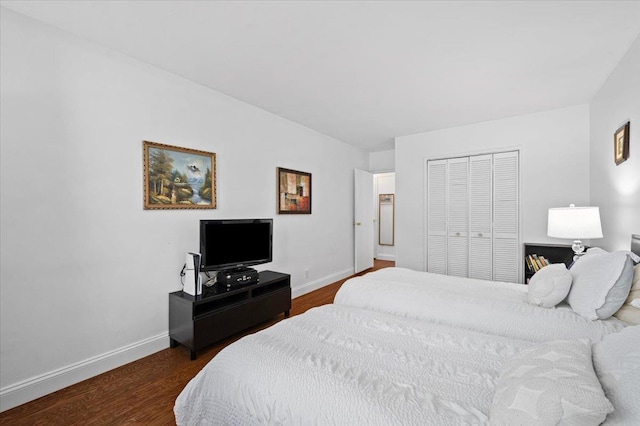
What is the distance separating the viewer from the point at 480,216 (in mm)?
4293

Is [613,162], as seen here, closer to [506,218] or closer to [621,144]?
[621,144]

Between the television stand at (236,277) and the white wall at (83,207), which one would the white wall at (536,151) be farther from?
the white wall at (83,207)

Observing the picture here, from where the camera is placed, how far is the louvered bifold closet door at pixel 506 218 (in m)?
4.05

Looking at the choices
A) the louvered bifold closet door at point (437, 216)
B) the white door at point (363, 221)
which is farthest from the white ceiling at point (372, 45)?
the white door at point (363, 221)

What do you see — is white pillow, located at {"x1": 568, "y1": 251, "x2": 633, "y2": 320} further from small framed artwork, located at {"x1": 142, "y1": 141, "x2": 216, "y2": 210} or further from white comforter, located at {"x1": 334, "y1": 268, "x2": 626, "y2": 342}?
small framed artwork, located at {"x1": 142, "y1": 141, "x2": 216, "y2": 210}

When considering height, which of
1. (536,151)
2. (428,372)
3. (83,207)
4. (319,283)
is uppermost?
(536,151)

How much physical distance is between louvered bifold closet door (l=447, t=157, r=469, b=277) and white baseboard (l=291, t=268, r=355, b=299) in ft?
5.92

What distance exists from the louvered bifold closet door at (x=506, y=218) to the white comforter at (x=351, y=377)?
9.84 feet

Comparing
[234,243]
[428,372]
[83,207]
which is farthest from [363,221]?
[428,372]

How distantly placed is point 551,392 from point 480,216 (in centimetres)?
383

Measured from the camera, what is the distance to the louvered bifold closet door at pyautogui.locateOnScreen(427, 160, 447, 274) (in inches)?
180

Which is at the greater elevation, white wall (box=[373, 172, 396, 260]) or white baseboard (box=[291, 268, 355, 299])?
white wall (box=[373, 172, 396, 260])

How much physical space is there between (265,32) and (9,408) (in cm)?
307

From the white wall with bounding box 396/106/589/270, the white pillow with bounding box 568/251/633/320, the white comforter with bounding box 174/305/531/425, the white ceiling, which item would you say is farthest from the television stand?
the white wall with bounding box 396/106/589/270
